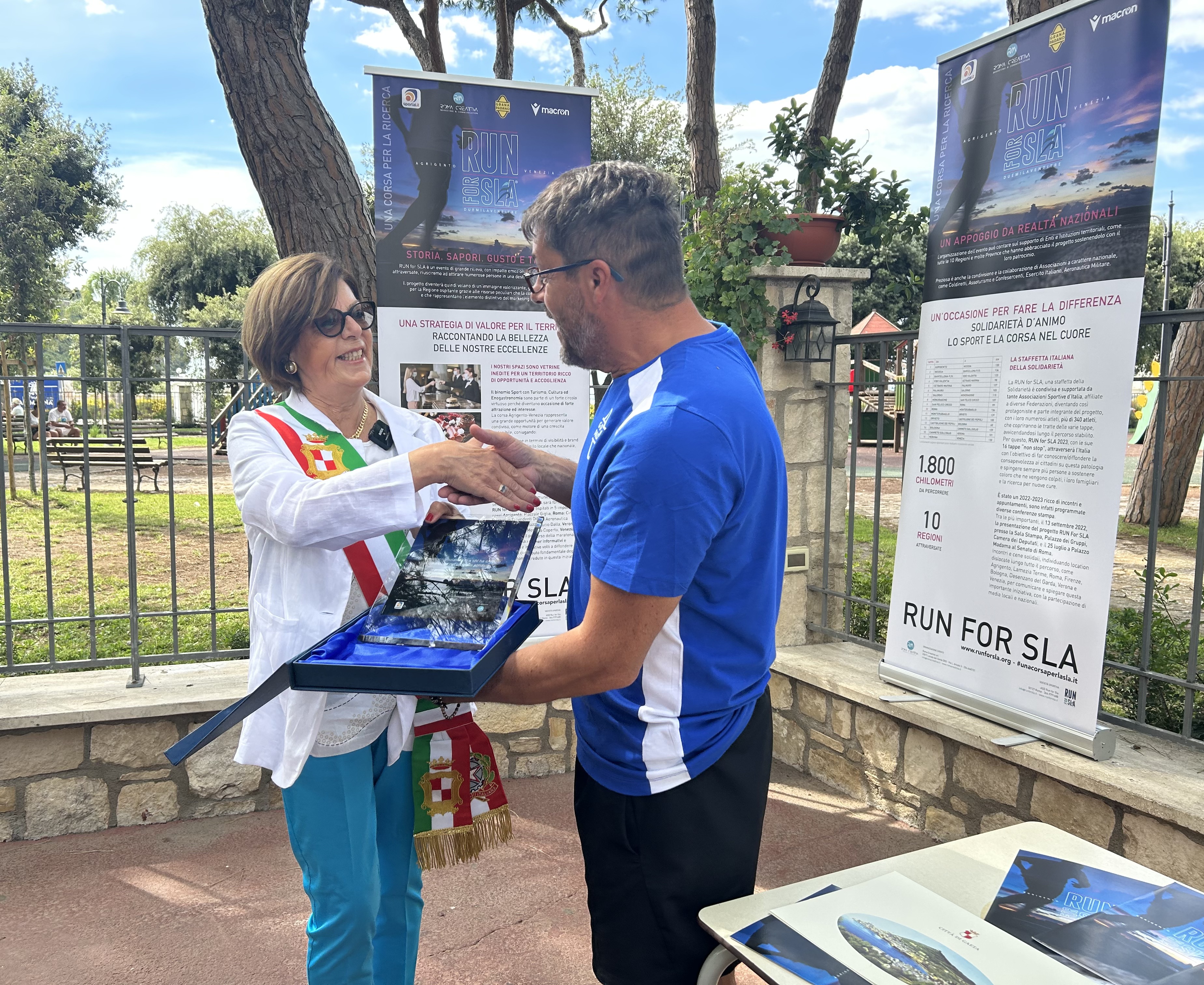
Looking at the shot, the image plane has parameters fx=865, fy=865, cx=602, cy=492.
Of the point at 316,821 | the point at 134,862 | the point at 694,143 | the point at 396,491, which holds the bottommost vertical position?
the point at 134,862

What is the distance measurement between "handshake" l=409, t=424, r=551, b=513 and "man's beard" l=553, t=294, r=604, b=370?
0.94 ft

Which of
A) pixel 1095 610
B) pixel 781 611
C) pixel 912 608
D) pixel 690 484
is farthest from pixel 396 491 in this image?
pixel 781 611

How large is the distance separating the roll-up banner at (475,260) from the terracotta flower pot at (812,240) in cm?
109

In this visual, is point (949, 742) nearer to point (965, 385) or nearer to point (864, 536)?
point (965, 385)

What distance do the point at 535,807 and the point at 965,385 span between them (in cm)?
265

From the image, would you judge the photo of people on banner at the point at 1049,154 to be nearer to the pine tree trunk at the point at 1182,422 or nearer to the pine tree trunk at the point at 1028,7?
the pine tree trunk at the point at 1028,7

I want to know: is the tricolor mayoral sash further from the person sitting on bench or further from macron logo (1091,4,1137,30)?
macron logo (1091,4,1137,30)

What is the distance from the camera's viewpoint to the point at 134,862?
11.5 ft

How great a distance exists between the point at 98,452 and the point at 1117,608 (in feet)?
23.1

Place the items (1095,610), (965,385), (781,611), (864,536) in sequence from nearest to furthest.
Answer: (1095,610), (965,385), (781,611), (864,536)

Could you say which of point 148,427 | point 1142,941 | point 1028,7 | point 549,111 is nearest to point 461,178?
point 549,111

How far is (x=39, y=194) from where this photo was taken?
2259 cm

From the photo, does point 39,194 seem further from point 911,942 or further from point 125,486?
point 911,942

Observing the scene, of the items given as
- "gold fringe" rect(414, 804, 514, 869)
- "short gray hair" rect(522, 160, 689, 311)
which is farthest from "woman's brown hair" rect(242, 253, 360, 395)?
"gold fringe" rect(414, 804, 514, 869)
